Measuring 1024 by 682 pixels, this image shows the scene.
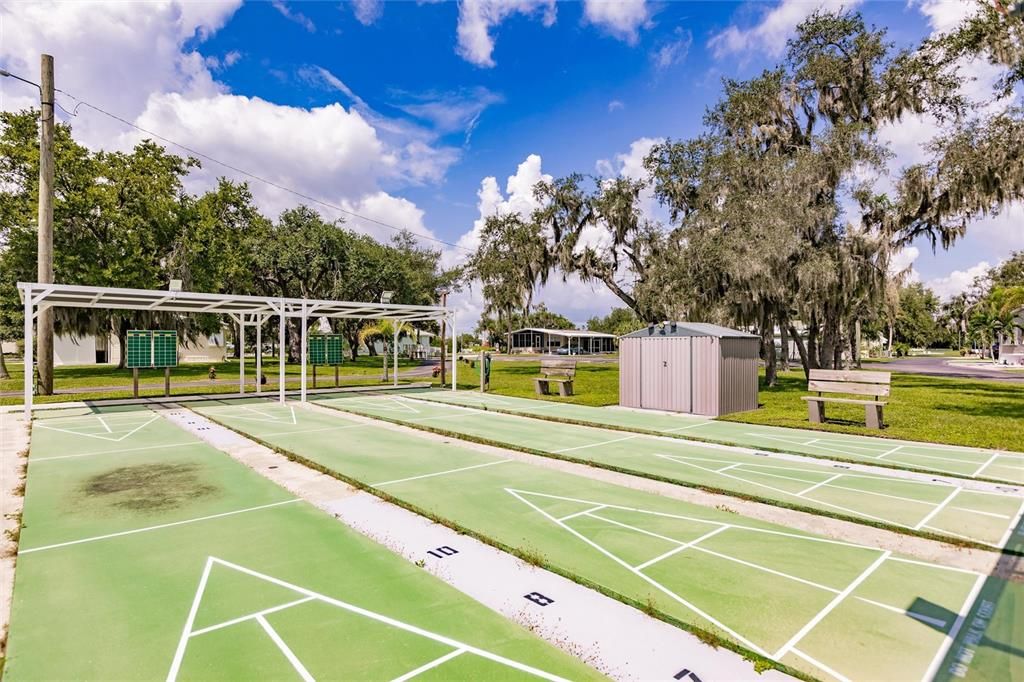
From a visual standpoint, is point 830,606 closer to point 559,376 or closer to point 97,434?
point 97,434

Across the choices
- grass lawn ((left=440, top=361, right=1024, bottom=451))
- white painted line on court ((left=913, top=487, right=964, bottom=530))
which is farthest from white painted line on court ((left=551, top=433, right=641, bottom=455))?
white painted line on court ((left=913, top=487, right=964, bottom=530))

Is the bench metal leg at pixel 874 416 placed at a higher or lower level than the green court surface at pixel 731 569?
higher

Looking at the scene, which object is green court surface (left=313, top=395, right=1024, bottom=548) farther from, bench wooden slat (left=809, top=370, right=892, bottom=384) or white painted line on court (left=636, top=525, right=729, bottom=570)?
bench wooden slat (left=809, top=370, right=892, bottom=384)

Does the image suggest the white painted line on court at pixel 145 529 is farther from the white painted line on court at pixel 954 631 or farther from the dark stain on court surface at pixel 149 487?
the white painted line on court at pixel 954 631

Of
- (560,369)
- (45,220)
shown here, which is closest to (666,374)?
(560,369)

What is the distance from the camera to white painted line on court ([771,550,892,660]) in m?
2.64

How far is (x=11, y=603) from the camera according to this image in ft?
10.3

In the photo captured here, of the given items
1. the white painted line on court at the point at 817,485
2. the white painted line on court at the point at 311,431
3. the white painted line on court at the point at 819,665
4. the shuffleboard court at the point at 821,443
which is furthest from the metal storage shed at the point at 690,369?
the white painted line on court at the point at 819,665

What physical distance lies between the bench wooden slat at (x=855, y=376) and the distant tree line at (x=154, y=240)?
2820 cm

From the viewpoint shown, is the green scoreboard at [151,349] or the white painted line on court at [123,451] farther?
the green scoreboard at [151,349]

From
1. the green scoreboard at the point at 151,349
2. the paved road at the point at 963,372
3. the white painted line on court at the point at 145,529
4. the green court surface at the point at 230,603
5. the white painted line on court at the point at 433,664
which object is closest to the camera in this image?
the white painted line on court at the point at 433,664

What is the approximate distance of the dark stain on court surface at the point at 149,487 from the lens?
16.9 ft

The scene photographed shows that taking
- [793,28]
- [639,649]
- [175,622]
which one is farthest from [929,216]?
[175,622]

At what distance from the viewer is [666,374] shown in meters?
11.9
